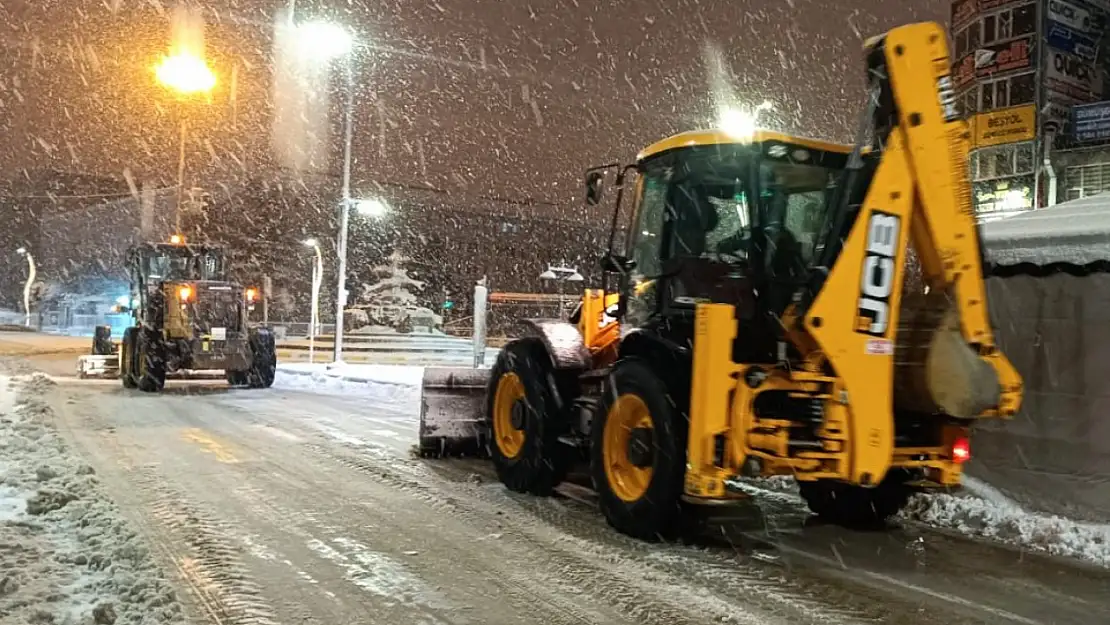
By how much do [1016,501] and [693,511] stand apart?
3261mm

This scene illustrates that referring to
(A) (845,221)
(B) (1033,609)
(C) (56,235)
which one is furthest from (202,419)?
(C) (56,235)

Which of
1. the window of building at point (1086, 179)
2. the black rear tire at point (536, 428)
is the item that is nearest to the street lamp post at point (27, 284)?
the window of building at point (1086, 179)

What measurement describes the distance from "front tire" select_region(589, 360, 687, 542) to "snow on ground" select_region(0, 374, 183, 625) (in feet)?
9.91

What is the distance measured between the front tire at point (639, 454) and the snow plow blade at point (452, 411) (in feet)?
10.4

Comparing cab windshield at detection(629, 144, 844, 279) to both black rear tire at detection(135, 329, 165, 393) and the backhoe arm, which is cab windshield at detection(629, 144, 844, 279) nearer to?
the backhoe arm

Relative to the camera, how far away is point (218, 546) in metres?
6.24

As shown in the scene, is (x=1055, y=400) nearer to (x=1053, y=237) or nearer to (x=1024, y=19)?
(x=1053, y=237)

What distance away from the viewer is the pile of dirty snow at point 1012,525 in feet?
21.8

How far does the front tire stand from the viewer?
6242 mm

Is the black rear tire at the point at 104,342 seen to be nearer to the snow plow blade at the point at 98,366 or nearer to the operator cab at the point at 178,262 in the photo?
the snow plow blade at the point at 98,366

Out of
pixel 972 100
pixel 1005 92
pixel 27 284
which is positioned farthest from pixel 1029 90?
pixel 27 284

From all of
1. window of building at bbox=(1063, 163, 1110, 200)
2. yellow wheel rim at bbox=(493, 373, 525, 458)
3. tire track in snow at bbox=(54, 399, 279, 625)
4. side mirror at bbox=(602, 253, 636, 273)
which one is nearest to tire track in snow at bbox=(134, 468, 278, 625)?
tire track in snow at bbox=(54, 399, 279, 625)

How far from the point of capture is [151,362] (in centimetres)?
1775

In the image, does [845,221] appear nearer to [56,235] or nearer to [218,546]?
[218,546]
